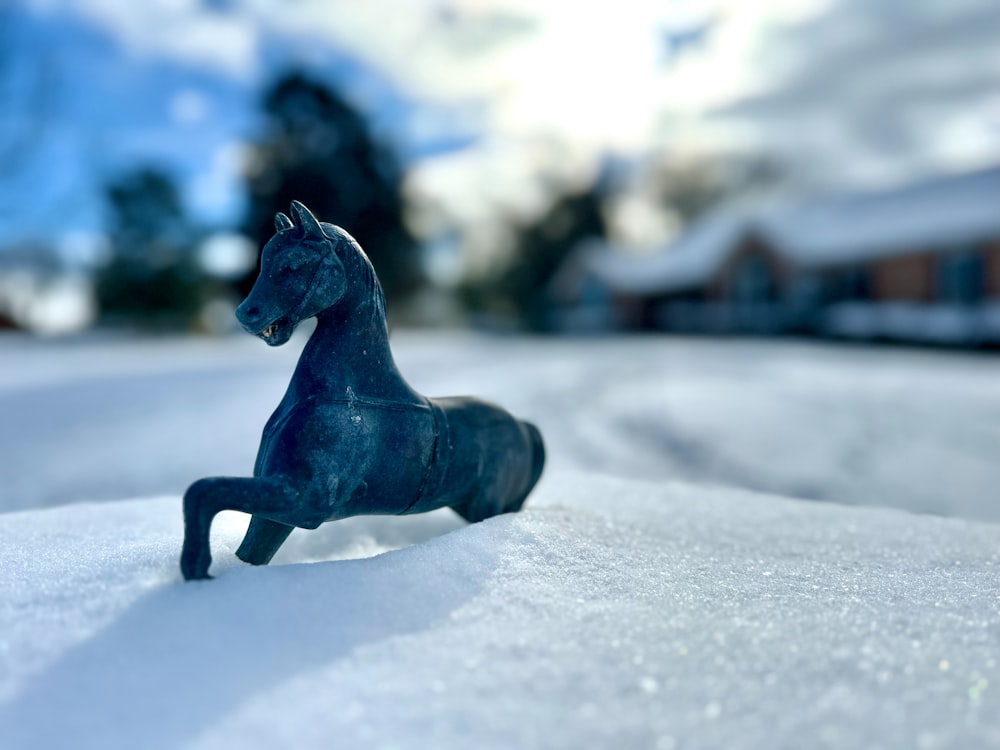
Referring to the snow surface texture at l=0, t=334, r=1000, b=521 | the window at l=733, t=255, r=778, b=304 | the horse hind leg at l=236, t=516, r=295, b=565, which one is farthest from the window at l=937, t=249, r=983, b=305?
the horse hind leg at l=236, t=516, r=295, b=565

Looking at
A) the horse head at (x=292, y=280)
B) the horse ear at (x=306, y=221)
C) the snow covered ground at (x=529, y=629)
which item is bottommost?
the snow covered ground at (x=529, y=629)

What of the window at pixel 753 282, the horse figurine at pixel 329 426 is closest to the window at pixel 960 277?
the window at pixel 753 282

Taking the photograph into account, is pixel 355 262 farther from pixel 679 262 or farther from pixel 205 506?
pixel 679 262

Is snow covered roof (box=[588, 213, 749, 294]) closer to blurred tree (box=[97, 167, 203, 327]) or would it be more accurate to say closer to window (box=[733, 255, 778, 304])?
window (box=[733, 255, 778, 304])

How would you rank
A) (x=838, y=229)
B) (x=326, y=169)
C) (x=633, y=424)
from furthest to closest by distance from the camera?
(x=326, y=169)
(x=838, y=229)
(x=633, y=424)

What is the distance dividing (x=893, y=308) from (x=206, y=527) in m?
19.2

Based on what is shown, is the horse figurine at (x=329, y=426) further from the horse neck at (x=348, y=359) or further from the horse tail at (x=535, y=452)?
the horse tail at (x=535, y=452)

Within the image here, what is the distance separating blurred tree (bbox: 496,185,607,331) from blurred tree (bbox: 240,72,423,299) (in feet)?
35.0

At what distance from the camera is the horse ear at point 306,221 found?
2520 millimetres

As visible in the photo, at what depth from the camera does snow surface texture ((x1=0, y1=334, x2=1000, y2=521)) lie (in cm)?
582

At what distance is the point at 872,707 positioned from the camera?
1709 millimetres

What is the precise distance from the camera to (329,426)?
2.50 metres

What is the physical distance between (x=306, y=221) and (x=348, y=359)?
50 cm

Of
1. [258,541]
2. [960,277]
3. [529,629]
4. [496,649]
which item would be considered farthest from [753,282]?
[496,649]
